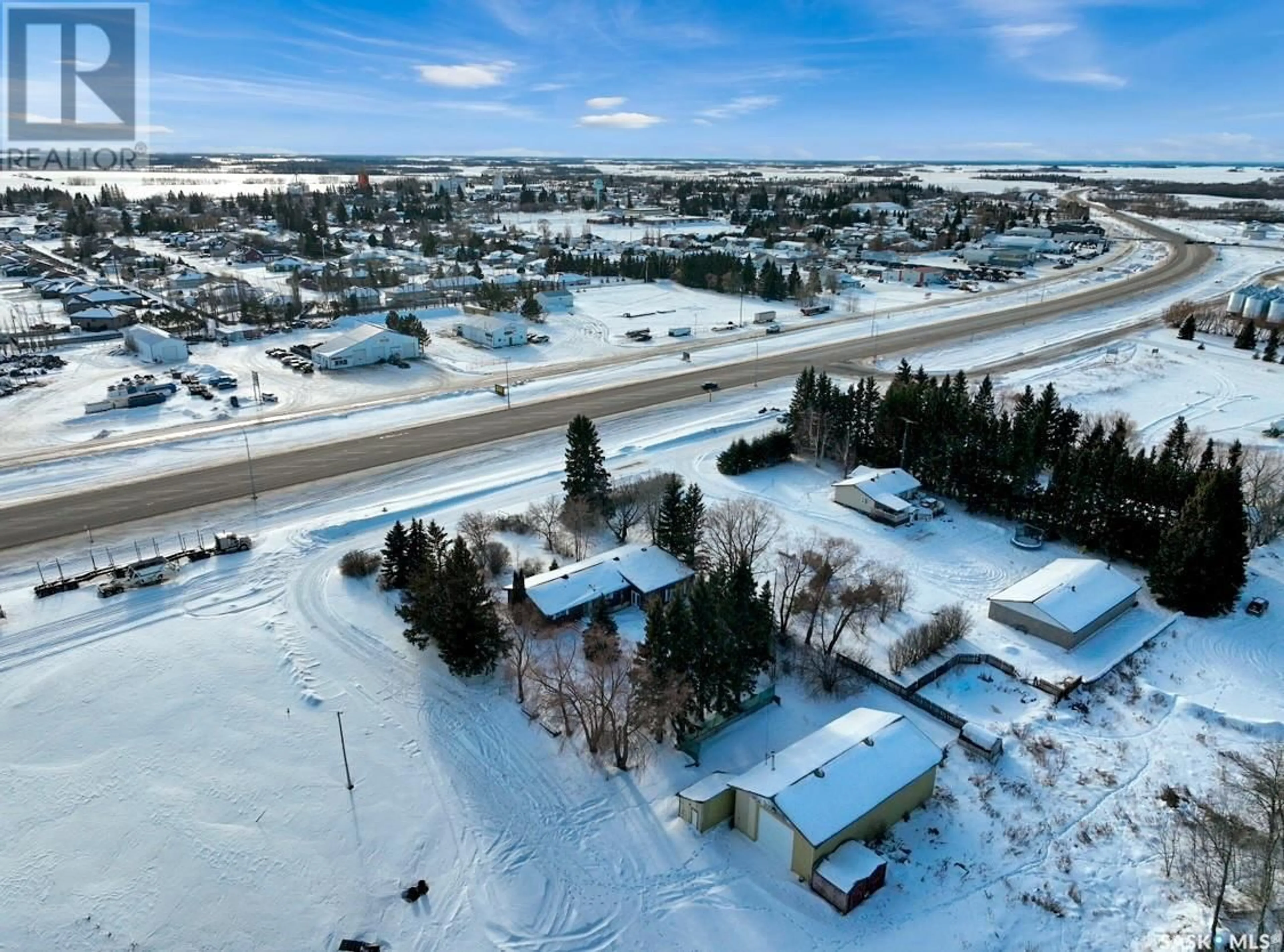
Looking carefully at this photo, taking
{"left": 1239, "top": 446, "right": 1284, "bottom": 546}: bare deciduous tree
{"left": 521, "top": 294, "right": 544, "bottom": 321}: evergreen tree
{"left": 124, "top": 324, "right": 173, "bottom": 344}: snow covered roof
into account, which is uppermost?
{"left": 521, "top": 294, "right": 544, "bottom": 321}: evergreen tree

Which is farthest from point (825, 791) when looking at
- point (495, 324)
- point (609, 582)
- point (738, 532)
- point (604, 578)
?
point (495, 324)

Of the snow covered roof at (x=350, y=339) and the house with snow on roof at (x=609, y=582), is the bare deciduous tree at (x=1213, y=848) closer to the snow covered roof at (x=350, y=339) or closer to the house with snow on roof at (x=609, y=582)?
the house with snow on roof at (x=609, y=582)

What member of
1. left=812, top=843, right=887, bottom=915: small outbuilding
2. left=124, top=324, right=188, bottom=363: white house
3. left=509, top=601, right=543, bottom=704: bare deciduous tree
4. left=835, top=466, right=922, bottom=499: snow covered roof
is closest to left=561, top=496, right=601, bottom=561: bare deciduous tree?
left=509, top=601, right=543, bottom=704: bare deciduous tree

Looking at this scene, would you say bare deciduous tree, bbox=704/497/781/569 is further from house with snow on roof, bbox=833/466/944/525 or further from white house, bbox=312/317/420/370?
white house, bbox=312/317/420/370

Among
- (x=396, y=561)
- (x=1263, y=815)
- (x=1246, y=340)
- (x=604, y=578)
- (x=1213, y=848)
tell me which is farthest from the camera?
(x=1246, y=340)

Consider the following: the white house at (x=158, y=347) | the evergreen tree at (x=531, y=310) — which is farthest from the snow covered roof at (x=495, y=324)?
the white house at (x=158, y=347)

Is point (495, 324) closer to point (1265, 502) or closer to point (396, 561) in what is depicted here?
point (396, 561)
